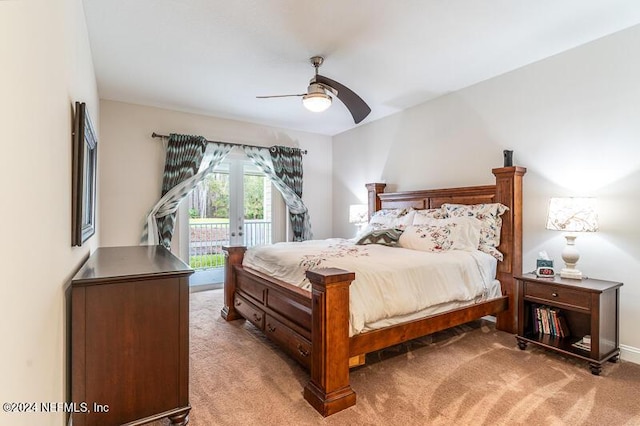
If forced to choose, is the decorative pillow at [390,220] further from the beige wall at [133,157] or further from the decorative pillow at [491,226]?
the beige wall at [133,157]

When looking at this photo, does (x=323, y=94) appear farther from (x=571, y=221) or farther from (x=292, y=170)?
(x=292, y=170)

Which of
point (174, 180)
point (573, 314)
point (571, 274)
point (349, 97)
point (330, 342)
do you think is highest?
point (349, 97)

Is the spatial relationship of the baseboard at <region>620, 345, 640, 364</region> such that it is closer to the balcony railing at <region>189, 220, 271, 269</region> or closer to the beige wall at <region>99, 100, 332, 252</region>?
the balcony railing at <region>189, 220, 271, 269</region>

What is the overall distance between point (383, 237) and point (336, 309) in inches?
71.9

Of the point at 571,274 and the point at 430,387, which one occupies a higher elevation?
the point at 571,274

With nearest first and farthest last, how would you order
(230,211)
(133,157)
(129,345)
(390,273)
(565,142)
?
1. (129,345)
2. (390,273)
3. (565,142)
4. (133,157)
5. (230,211)

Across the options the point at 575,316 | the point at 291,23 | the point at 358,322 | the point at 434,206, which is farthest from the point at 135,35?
the point at 575,316

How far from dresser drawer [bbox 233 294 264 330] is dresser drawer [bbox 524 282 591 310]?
2353 mm

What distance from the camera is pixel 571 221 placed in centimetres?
269

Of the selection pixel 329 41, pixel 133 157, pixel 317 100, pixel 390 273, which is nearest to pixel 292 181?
pixel 133 157

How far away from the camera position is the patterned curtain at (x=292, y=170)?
17.9ft

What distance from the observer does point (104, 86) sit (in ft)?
12.6

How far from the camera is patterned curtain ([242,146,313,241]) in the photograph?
17.5ft

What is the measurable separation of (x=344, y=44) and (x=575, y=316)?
314 centimetres
